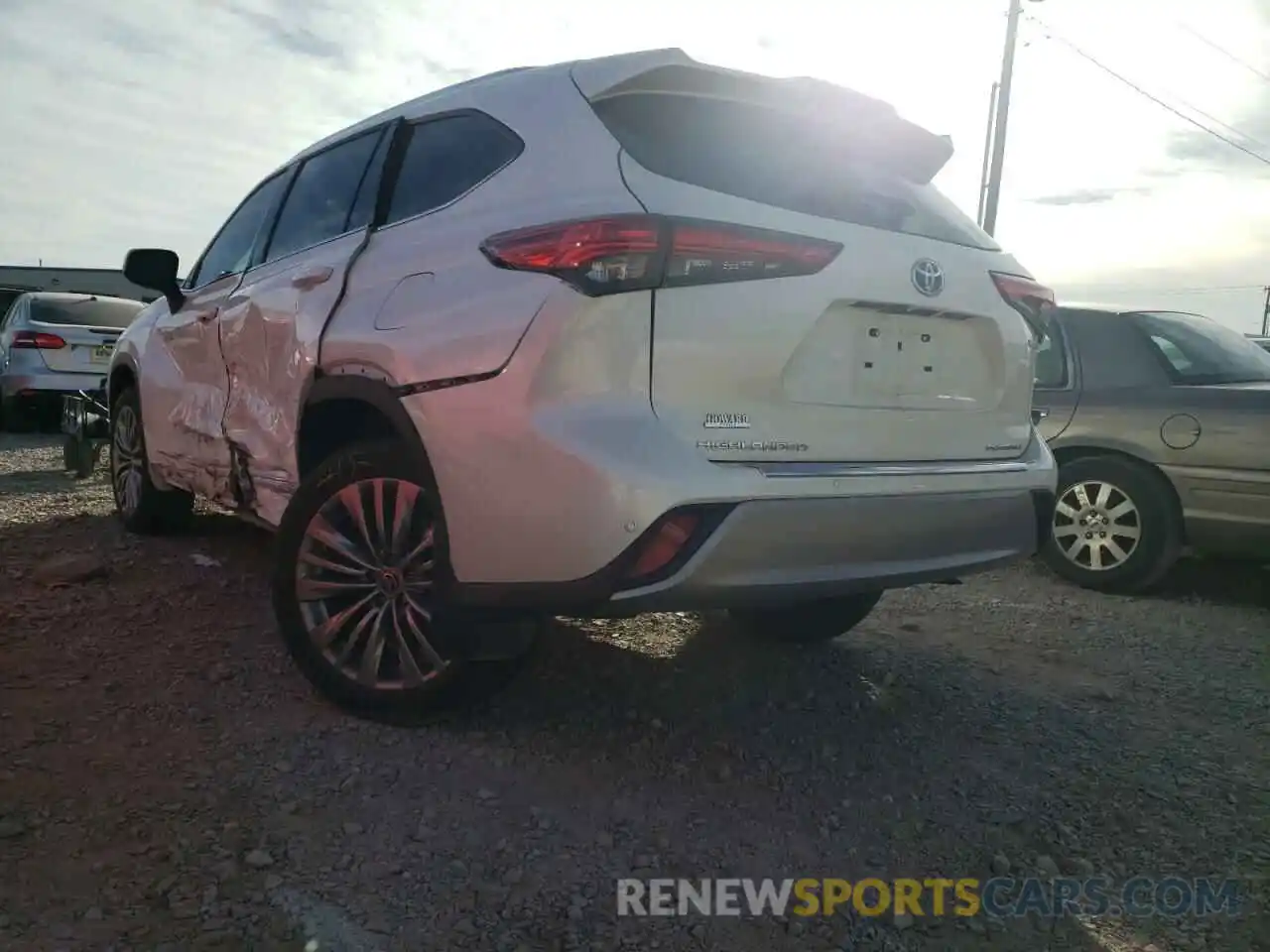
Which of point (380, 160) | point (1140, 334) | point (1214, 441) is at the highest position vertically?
point (380, 160)

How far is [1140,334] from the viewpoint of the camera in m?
5.61

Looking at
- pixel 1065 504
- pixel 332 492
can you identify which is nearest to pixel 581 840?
pixel 332 492

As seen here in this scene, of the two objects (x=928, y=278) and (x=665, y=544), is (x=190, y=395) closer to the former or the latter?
(x=665, y=544)

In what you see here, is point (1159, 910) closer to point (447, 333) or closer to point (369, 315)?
point (447, 333)

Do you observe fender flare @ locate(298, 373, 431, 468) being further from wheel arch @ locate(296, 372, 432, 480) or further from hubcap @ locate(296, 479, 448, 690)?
hubcap @ locate(296, 479, 448, 690)

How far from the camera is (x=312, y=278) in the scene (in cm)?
337

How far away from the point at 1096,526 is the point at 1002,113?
15727 millimetres

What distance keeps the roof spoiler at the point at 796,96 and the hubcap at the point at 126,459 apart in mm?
3650

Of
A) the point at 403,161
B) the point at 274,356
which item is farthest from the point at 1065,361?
the point at 274,356

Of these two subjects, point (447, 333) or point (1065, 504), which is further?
point (1065, 504)

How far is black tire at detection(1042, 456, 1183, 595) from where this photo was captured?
5.27 meters

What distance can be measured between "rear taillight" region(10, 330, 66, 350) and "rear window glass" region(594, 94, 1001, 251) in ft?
30.3

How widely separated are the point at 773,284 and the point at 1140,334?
3935 millimetres

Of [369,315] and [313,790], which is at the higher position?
[369,315]
